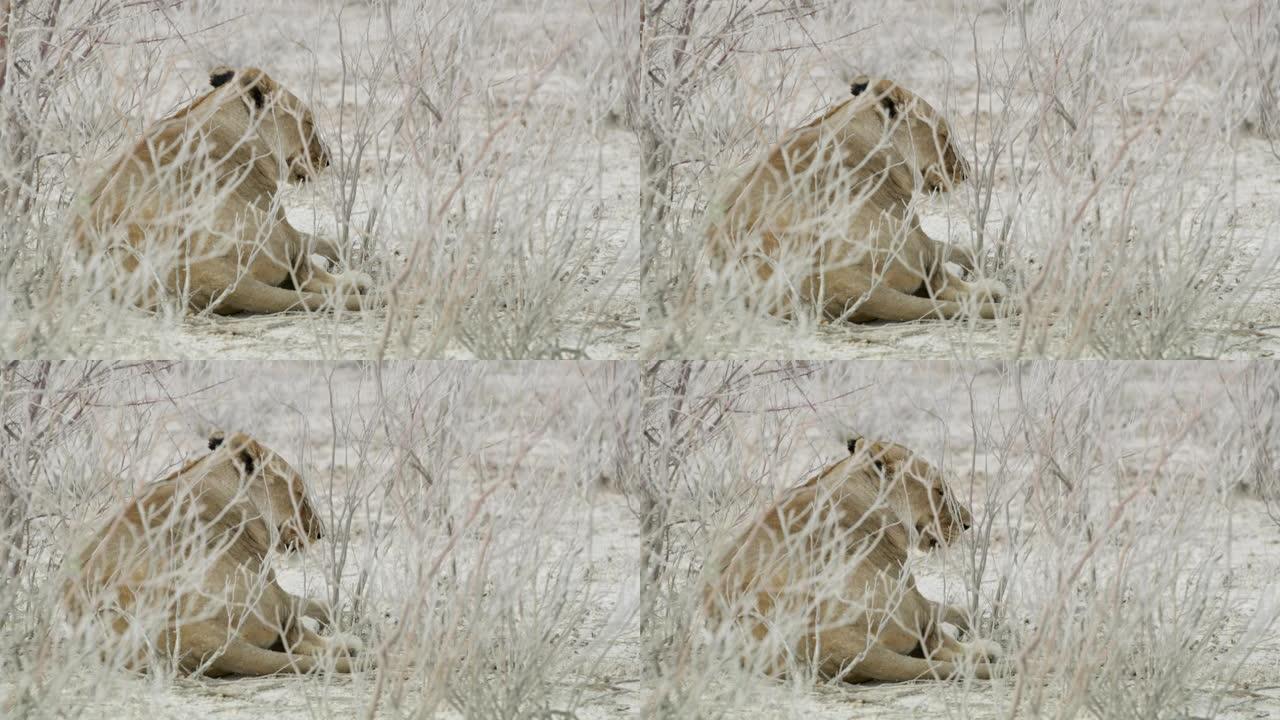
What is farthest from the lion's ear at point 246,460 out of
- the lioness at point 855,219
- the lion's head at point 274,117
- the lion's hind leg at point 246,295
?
the lioness at point 855,219

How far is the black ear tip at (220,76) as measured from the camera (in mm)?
6133

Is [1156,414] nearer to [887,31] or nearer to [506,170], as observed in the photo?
[887,31]

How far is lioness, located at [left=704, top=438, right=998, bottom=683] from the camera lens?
584 cm

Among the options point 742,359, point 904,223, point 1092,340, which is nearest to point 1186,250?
point 1092,340

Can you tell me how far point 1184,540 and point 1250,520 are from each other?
0.73 meters

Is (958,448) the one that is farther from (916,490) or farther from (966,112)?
(966,112)

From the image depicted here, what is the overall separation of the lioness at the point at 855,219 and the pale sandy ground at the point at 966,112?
0.07 m

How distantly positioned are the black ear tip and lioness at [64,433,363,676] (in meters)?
1.21

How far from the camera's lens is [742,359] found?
596cm

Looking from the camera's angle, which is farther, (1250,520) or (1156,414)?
(1250,520)

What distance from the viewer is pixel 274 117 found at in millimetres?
6254

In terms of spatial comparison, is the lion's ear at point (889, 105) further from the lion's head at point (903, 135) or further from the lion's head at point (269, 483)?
the lion's head at point (269, 483)

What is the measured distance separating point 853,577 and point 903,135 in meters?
1.52

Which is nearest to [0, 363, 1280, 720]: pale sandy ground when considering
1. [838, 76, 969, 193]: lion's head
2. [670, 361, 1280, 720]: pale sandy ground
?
[670, 361, 1280, 720]: pale sandy ground
